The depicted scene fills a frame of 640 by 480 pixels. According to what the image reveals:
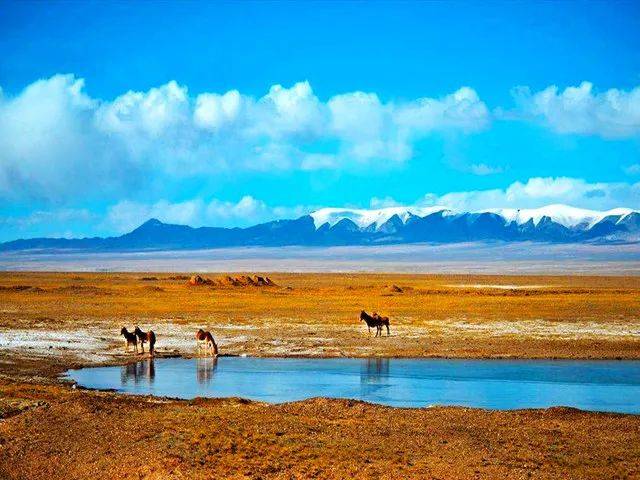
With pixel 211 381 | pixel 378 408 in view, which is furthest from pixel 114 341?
pixel 378 408

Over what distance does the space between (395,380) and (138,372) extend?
8375 millimetres

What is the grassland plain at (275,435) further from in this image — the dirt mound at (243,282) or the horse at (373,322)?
the dirt mound at (243,282)

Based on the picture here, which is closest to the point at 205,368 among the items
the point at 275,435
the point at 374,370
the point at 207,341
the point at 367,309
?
the point at 207,341

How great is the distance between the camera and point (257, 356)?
31.4 metres

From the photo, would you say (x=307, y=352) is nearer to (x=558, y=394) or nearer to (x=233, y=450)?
(x=558, y=394)

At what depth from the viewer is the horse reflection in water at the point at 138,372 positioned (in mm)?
25403

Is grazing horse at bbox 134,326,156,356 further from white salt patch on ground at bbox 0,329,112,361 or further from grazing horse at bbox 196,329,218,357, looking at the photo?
grazing horse at bbox 196,329,218,357

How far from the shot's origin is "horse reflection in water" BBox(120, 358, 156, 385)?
25403 mm

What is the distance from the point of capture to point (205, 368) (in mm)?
28078

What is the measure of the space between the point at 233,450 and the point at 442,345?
20.8m

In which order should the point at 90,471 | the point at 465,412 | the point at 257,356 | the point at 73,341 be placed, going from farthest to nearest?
the point at 73,341 → the point at 257,356 → the point at 465,412 → the point at 90,471

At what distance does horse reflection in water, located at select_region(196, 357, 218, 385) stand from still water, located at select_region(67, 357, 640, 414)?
0.11 feet

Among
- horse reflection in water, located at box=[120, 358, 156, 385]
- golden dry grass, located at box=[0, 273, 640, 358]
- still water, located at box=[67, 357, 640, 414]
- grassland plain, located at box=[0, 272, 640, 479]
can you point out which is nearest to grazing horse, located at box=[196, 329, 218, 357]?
still water, located at box=[67, 357, 640, 414]

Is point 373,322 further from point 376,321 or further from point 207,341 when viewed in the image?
point 207,341
